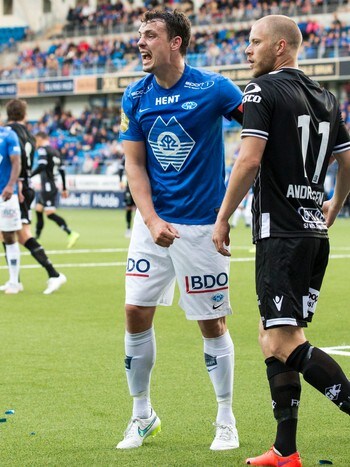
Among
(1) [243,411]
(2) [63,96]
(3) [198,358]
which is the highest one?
(1) [243,411]

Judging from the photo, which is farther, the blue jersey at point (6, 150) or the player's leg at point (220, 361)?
the blue jersey at point (6, 150)

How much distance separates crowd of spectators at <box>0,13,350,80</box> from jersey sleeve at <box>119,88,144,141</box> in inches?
1459

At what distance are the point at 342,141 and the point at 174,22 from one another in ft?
3.87

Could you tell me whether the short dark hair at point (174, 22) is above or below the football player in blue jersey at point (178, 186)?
above

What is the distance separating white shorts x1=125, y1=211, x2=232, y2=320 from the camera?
221 inches

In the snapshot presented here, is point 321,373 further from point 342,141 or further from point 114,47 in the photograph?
point 114,47

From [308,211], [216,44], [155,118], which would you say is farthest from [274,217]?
[216,44]

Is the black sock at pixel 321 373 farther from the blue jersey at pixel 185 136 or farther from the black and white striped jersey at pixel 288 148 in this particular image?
the blue jersey at pixel 185 136

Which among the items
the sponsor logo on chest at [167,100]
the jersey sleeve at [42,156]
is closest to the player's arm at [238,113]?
the sponsor logo on chest at [167,100]

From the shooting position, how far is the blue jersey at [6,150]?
1267 centimetres

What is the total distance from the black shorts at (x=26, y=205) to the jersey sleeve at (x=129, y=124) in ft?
25.6

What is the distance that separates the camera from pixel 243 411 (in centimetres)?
642

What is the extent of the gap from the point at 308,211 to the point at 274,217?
0.19 m

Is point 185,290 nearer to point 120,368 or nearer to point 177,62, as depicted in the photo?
point 177,62
